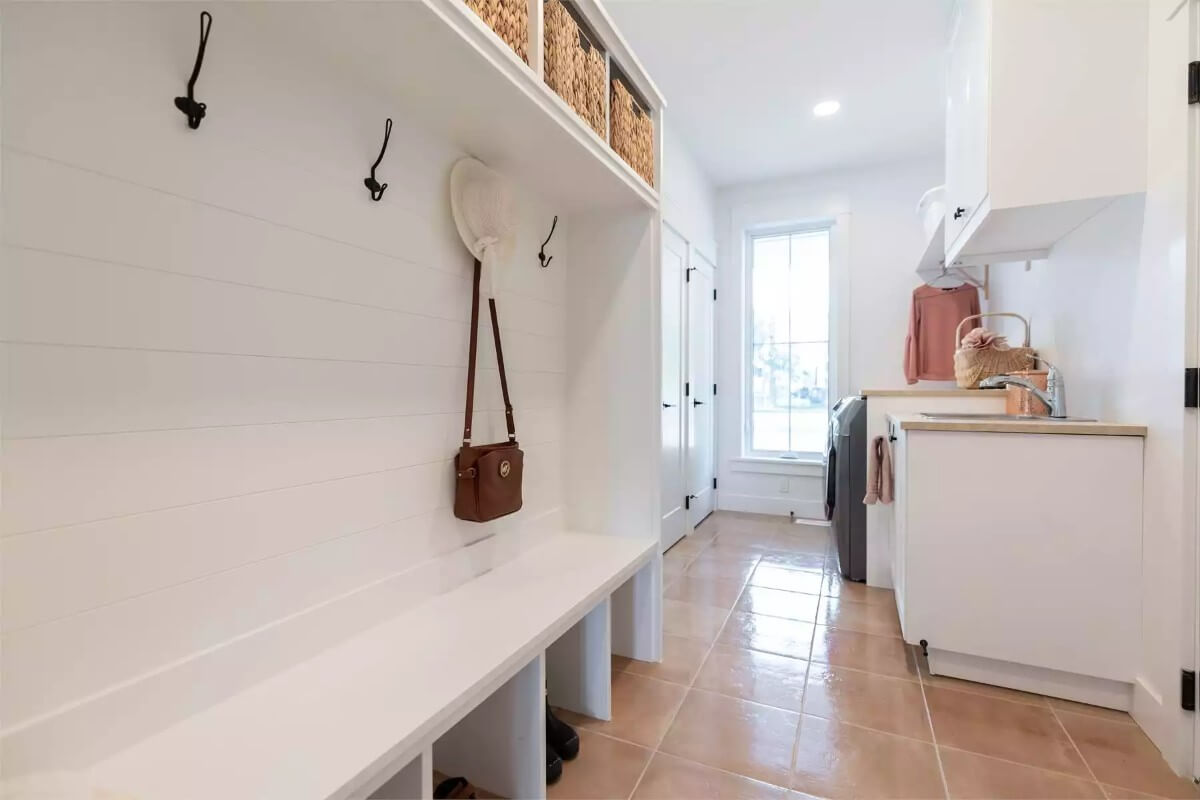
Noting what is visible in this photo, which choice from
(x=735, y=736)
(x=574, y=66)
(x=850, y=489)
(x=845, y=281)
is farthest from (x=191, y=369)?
(x=845, y=281)

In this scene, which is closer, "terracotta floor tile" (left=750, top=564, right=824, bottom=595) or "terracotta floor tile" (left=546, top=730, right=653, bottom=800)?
"terracotta floor tile" (left=546, top=730, right=653, bottom=800)

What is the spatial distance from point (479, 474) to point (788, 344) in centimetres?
348

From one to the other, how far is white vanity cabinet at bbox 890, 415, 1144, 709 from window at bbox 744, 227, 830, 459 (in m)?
2.42

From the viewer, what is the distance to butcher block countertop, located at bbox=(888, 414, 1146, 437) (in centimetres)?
157

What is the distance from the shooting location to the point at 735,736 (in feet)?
5.06

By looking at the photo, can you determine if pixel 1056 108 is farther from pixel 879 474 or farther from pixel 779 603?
pixel 779 603

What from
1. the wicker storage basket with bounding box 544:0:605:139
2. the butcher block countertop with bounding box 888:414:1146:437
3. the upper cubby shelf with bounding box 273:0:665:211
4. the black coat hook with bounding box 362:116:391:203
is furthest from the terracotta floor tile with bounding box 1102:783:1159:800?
the black coat hook with bounding box 362:116:391:203

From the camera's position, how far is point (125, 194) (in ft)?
2.65

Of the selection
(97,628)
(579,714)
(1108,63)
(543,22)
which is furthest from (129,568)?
(1108,63)

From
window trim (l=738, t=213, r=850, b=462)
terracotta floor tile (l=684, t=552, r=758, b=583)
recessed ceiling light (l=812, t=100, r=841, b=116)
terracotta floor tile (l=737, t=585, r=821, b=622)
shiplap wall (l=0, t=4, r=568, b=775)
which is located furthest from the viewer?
window trim (l=738, t=213, r=850, b=462)

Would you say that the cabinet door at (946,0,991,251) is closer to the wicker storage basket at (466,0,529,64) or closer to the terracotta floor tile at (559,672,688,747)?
the wicker storage basket at (466,0,529,64)

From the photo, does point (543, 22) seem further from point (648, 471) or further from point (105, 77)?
point (648, 471)

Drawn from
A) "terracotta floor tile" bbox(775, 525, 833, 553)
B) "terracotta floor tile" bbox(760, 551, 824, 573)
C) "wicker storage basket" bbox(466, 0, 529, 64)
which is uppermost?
"wicker storage basket" bbox(466, 0, 529, 64)

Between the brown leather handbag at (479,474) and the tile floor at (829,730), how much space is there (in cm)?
73
